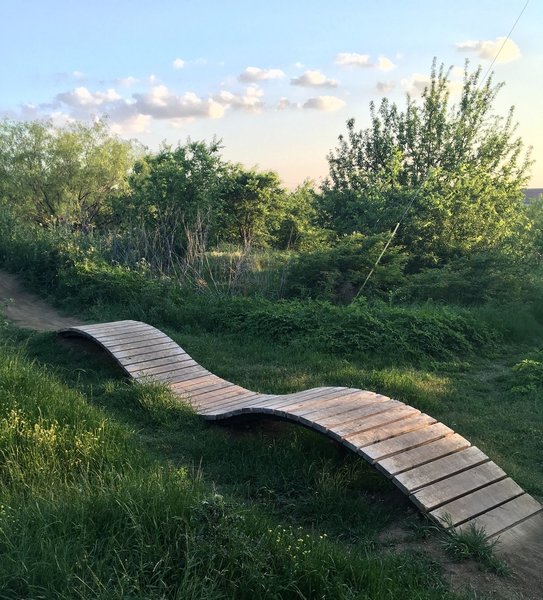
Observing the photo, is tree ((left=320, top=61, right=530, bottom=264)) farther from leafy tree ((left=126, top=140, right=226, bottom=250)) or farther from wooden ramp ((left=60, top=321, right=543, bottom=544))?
wooden ramp ((left=60, top=321, right=543, bottom=544))

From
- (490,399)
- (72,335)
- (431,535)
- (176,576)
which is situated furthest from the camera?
(72,335)

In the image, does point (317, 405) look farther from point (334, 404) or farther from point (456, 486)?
point (456, 486)

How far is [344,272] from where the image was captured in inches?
443

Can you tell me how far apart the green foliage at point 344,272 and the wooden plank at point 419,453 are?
22.0 feet

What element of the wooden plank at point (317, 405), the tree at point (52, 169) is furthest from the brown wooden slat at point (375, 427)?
the tree at point (52, 169)

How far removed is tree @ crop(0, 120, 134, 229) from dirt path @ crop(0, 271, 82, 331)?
19.8 metres

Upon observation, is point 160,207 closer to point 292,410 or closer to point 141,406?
point 141,406

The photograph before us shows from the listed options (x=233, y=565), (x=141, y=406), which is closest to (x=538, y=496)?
(x=233, y=565)

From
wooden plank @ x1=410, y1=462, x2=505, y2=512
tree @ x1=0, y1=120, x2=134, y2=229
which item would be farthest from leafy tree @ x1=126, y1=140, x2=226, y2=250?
tree @ x1=0, y1=120, x2=134, y2=229

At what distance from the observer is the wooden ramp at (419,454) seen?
340 cm

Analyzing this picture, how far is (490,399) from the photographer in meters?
6.00

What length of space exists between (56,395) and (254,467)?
1598 mm

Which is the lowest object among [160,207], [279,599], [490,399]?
[490,399]

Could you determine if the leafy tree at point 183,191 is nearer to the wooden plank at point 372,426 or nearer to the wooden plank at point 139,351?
the wooden plank at point 139,351
